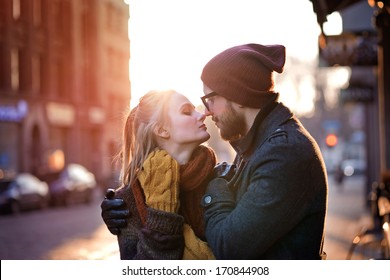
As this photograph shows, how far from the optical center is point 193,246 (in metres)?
2.53

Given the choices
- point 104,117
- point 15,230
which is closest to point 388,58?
point 15,230

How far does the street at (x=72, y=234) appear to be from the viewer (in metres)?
9.24

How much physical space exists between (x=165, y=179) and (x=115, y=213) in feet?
0.62

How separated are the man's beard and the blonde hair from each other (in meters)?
0.26

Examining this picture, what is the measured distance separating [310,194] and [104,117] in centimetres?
3122

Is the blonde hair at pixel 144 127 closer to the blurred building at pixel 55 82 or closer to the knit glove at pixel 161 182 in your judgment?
the knit glove at pixel 161 182

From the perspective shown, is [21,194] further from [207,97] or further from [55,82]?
[207,97]

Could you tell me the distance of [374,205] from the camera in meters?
7.86

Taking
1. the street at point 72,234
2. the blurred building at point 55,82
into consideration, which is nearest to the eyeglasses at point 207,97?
the street at point 72,234

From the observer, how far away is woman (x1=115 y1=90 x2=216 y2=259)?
8.16 feet

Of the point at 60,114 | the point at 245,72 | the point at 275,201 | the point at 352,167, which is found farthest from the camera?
the point at 352,167

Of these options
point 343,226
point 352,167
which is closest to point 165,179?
point 343,226

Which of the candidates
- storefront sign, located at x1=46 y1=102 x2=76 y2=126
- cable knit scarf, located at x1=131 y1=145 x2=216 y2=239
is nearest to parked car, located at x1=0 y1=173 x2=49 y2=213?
storefront sign, located at x1=46 y1=102 x2=76 y2=126
